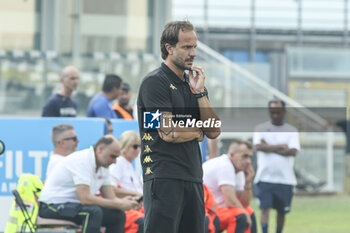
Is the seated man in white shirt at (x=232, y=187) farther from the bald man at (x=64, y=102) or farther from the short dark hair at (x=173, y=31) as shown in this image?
the short dark hair at (x=173, y=31)

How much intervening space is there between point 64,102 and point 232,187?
2434mm

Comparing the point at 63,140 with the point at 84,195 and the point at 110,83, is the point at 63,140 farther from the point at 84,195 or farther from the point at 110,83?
the point at 110,83

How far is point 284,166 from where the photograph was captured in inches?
425

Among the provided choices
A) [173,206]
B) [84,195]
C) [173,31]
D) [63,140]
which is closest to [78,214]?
[84,195]

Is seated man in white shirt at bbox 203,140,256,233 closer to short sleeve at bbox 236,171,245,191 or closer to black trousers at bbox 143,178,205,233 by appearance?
short sleeve at bbox 236,171,245,191

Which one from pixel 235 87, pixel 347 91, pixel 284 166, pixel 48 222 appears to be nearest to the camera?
pixel 48 222

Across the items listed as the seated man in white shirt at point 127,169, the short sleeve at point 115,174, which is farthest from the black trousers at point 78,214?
the short sleeve at point 115,174

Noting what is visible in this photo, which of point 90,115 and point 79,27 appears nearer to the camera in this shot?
point 90,115

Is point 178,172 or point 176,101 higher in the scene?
point 176,101

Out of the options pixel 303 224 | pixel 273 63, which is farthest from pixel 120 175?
pixel 273 63

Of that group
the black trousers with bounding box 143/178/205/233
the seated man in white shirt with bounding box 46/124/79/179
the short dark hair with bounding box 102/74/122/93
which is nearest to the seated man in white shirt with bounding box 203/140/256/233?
the seated man in white shirt with bounding box 46/124/79/179

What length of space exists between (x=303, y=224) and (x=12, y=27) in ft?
19.2

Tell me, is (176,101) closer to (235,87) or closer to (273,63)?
(235,87)

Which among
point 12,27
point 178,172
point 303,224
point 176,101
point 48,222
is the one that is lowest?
point 303,224
